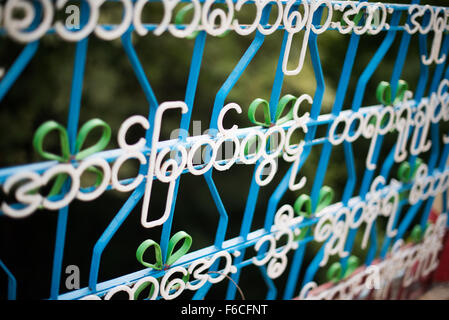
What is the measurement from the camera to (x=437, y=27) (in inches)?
65.9

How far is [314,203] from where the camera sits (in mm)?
1657

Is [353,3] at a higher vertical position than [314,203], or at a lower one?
higher

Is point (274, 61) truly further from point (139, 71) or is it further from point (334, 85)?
point (139, 71)

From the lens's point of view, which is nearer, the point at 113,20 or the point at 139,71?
the point at 139,71

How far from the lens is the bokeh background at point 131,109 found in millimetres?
1903

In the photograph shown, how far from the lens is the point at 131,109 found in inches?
85.3

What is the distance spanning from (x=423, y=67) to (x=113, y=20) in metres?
1.24

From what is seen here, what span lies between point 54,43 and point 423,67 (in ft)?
4.68

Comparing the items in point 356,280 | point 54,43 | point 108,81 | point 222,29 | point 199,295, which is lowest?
point 356,280

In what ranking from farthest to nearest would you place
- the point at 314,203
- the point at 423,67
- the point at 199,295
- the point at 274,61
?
the point at 274,61 < the point at 423,67 < the point at 314,203 < the point at 199,295

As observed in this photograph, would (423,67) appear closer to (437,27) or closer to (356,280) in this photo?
(437,27)

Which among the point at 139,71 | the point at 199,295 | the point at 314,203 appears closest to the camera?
the point at 139,71

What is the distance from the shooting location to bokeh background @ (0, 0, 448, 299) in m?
1.90

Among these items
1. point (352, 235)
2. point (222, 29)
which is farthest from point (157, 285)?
point (352, 235)
